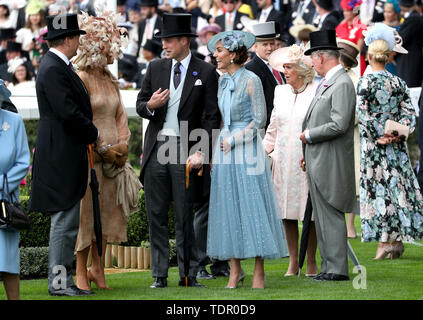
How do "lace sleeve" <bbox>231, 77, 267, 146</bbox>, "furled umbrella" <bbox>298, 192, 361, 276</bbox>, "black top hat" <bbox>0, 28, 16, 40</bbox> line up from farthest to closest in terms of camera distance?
"black top hat" <bbox>0, 28, 16, 40</bbox> → "furled umbrella" <bbox>298, 192, 361, 276</bbox> → "lace sleeve" <bbox>231, 77, 267, 146</bbox>

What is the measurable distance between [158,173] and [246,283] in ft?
4.29

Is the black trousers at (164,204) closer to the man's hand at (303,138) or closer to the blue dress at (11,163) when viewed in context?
the man's hand at (303,138)

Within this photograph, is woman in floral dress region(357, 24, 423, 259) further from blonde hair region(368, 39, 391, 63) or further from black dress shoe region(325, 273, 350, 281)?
black dress shoe region(325, 273, 350, 281)

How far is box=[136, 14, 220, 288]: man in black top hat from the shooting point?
366 inches

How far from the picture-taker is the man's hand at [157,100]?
30.1 feet

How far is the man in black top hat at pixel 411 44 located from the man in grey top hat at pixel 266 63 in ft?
18.2

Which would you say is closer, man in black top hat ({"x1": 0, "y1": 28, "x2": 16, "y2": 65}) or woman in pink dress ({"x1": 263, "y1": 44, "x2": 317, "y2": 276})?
woman in pink dress ({"x1": 263, "y1": 44, "x2": 317, "y2": 276})

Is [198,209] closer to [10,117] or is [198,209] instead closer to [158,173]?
[158,173]

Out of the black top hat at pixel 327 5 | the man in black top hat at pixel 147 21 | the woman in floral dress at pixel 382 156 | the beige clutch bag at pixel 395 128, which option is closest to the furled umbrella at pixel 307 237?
the woman in floral dress at pixel 382 156

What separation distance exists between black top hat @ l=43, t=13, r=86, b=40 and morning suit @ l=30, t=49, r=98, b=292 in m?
0.18

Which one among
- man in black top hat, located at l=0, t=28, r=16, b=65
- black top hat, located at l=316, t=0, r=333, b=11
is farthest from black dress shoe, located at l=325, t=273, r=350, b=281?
man in black top hat, located at l=0, t=28, r=16, b=65

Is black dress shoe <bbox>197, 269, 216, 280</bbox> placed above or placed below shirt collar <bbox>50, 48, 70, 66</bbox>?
below

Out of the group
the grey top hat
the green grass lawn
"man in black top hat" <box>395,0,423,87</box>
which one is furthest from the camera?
"man in black top hat" <box>395,0,423,87</box>
